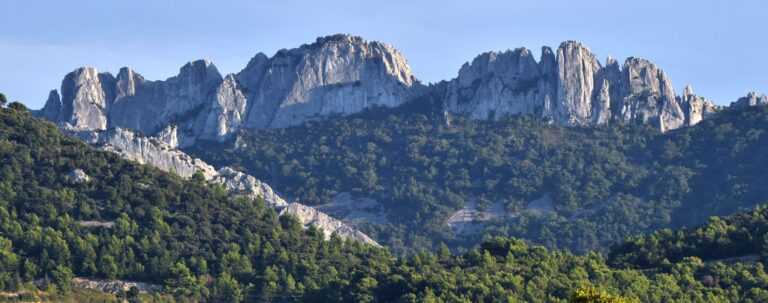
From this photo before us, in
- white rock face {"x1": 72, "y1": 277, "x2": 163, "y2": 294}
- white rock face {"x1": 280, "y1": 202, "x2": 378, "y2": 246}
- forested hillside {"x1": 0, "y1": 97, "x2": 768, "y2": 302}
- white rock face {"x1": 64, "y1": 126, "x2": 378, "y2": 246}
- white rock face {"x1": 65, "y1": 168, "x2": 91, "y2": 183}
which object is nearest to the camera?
forested hillside {"x1": 0, "y1": 97, "x2": 768, "y2": 302}

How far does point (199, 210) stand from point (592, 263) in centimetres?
3636

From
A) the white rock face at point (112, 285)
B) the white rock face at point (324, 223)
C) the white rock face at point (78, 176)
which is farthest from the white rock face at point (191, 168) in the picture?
the white rock face at point (112, 285)

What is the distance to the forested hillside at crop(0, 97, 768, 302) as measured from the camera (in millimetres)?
121688

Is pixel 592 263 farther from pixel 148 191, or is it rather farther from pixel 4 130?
pixel 4 130

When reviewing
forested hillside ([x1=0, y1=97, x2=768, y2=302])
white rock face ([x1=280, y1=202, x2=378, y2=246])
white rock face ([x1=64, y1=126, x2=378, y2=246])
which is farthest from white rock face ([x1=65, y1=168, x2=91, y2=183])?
white rock face ([x1=280, y1=202, x2=378, y2=246])

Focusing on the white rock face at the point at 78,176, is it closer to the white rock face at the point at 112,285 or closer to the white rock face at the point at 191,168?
the white rock face at the point at 112,285

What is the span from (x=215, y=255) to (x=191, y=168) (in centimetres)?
4964

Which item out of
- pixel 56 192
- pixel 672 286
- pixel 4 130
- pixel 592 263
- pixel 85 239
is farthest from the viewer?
pixel 4 130

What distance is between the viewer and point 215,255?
464 ft

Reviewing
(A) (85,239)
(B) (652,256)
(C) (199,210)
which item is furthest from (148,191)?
(B) (652,256)

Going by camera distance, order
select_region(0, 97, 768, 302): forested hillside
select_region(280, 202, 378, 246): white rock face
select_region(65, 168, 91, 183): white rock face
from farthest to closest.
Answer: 1. select_region(280, 202, 378, 246): white rock face
2. select_region(65, 168, 91, 183): white rock face
3. select_region(0, 97, 768, 302): forested hillside

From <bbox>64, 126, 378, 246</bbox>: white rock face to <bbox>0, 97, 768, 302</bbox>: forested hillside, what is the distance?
17800 millimetres

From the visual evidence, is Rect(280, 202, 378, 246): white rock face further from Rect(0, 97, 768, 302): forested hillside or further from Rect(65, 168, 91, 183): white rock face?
Rect(65, 168, 91, 183): white rock face

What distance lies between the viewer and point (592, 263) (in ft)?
423
